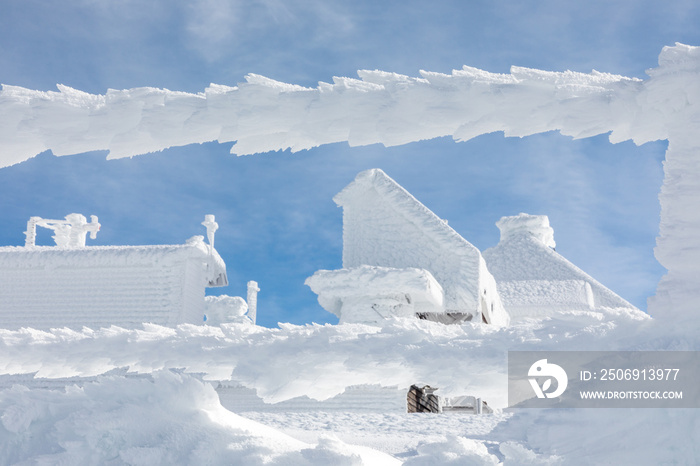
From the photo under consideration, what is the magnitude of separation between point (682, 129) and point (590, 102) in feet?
0.59

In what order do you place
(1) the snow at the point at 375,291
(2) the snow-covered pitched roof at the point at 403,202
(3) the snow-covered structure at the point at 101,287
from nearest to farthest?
(1) the snow at the point at 375,291 < (2) the snow-covered pitched roof at the point at 403,202 < (3) the snow-covered structure at the point at 101,287

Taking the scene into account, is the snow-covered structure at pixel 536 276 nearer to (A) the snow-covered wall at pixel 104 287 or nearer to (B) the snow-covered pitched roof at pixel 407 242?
(B) the snow-covered pitched roof at pixel 407 242

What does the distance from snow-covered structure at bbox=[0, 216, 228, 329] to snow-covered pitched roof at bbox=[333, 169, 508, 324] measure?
3000mm

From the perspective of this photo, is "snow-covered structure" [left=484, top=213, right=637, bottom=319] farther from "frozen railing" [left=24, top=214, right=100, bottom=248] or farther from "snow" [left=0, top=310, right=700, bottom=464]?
"snow" [left=0, top=310, right=700, bottom=464]

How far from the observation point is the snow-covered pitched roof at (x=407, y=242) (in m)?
8.94

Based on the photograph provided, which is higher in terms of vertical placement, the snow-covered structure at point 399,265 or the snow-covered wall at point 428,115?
the snow-covered structure at point 399,265

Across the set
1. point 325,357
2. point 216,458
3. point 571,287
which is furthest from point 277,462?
point 571,287

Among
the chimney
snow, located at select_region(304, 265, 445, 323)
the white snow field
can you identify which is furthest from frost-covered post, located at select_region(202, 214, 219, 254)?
the white snow field

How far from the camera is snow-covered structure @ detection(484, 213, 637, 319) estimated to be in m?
12.4

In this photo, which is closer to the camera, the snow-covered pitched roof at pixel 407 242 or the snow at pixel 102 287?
the snow-covered pitched roof at pixel 407 242

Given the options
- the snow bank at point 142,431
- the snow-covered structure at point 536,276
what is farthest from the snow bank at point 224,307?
the snow bank at point 142,431

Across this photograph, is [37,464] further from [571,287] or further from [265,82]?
[571,287]

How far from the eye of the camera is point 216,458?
1.16 metres

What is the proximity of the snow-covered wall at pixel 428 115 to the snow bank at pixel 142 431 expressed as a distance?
1.80ft
